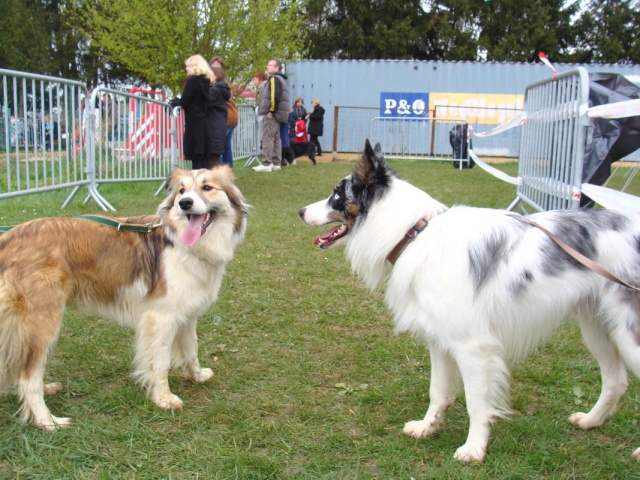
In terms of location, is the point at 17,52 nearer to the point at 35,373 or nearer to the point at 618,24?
the point at 35,373

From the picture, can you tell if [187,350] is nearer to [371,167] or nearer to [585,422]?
[371,167]

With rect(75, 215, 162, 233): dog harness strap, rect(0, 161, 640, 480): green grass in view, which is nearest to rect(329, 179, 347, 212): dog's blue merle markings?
rect(75, 215, 162, 233): dog harness strap

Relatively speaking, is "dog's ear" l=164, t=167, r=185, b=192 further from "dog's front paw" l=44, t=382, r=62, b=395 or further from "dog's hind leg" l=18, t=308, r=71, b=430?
"dog's front paw" l=44, t=382, r=62, b=395

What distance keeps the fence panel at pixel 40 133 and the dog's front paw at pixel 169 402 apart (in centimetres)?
477

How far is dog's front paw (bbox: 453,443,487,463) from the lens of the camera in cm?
280

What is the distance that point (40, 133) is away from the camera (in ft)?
25.4

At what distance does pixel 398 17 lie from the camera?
1363 inches

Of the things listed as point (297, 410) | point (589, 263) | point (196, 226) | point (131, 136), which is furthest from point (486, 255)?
point (131, 136)

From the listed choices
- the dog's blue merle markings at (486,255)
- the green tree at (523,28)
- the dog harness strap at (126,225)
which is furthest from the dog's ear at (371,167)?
the green tree at (523,28)

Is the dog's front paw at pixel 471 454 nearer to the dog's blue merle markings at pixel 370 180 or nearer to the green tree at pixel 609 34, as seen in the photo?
→ the dog's blue merle markings at pixel 370 180

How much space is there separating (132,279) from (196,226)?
0.49 meters

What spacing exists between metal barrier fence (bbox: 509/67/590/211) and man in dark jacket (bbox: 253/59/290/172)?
7.49 m

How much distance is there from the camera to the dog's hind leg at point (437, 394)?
3.04m

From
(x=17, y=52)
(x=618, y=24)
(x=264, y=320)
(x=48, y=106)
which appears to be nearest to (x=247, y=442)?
(x=264, y=320)
